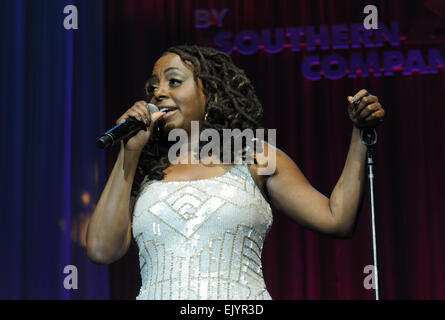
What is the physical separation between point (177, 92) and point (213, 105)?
11 centimetres

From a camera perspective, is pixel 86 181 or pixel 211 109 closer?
pixel 211 109

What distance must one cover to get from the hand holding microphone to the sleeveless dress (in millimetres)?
147

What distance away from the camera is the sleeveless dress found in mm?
1666

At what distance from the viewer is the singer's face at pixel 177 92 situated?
1.90 meters

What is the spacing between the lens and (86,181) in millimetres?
3150

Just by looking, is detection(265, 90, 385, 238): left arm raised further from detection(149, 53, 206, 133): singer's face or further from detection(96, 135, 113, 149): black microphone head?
detection(96, 135, 113, 149): black microphone head
